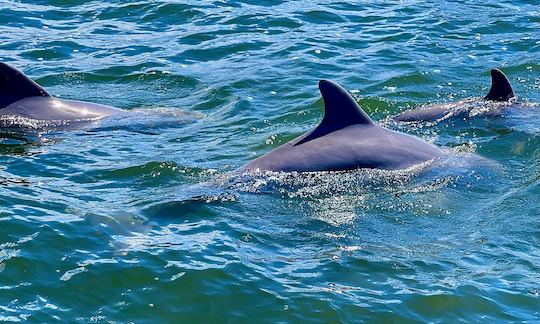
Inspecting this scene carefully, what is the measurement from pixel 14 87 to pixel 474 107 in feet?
24.0

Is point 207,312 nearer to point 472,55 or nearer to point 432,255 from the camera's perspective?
point 432,255

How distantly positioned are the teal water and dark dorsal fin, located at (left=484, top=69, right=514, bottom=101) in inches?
18.1


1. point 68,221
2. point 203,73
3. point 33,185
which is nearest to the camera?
point 68,221

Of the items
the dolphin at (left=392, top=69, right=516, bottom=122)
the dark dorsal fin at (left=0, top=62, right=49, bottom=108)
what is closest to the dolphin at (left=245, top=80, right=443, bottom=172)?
the dolphin at (left=392, top=69, right=516, bottom=122)

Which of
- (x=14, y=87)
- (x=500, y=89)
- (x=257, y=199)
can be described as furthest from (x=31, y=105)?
(x=500, y=89)

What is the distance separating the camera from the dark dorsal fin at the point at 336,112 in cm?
1291

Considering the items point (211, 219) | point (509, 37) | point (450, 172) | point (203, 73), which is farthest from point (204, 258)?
point (509, 37)

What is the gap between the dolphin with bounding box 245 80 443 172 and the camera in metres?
12.8

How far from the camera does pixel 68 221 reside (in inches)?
446

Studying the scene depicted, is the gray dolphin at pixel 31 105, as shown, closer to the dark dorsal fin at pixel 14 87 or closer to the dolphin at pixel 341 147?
the dark dorsal fin at pixel 14 87

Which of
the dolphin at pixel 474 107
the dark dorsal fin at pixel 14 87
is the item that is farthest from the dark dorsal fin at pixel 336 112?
the dark dorsal fin at pixel 14 87

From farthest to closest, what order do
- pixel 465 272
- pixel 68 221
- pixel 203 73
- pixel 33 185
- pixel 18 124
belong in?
pixel 203 73 < pixel 18 124 < pixel 33 185 < pixel 68 221 < pixel 465 272

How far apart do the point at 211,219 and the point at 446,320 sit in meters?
3.18

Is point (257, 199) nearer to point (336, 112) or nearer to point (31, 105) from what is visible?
point (336, 112)
